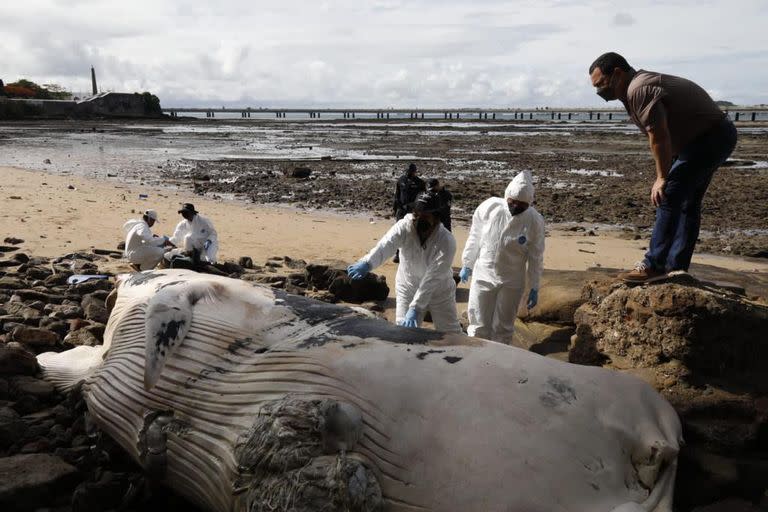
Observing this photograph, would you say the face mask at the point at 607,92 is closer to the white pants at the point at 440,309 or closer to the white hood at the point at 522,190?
the white hood at the point at 522,190

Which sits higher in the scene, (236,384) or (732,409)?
(236,384)

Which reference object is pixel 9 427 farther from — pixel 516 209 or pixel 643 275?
pixel 643 275

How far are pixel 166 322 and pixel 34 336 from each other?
8.77 feet

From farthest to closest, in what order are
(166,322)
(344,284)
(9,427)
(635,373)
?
1. (344,284)
2. (635,373)
3. (9,427)
4. (166,322)

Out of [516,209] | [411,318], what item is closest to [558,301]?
[516,209]

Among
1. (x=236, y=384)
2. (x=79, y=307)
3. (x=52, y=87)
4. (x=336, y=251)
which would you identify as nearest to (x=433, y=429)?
(x=236, y=384)

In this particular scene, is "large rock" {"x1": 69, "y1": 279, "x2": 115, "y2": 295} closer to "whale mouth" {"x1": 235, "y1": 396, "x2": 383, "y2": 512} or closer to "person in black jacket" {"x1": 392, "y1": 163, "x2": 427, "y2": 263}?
"person in black jacket" {"x1": 392, "y1": 163, "x2": 427, "y2": 263}

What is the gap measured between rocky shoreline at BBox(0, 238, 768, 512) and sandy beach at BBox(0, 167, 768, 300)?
15.7 feet

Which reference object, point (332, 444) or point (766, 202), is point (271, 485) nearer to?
point (332, 444)

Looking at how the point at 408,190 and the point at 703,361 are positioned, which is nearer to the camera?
the point at 703,361

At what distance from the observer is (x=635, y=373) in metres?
4.88

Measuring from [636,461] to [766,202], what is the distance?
1741 cm

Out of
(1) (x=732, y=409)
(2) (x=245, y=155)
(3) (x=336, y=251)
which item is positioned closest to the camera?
(1) (x=732, y=409)

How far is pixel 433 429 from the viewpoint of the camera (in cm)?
301
